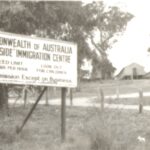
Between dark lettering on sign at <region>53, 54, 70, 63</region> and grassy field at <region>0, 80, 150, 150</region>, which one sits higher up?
dark lettering on sign at <region>53, 54, 70, 63</region>

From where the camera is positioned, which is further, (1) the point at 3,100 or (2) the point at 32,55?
(1) the point at 3,100

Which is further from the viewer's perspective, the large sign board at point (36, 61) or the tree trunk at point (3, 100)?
the tree trunk at point (3, 100)

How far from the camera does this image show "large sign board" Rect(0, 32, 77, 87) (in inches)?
362

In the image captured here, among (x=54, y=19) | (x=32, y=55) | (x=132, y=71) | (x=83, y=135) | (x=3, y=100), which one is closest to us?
(x=83, y=135)

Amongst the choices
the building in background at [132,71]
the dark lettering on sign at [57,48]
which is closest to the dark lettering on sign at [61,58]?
the dark lettering on sign at [57,48]

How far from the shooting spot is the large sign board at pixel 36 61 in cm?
920

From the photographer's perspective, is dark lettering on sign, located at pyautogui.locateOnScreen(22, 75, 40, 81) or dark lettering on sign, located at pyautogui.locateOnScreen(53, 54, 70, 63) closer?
dark lettering on sign, located at pyautogui.locateOnScreen(22, 75, 40, 81)

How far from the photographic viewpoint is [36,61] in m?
9.63

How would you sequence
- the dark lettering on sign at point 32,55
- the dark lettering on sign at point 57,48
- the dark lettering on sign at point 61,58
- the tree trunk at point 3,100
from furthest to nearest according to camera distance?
the tree trunk at point 3,100 → the dark lettering on sign at point 61,58 → the dark lettering on sign at point 57,48 → the dark lettering on sign at point 32,55

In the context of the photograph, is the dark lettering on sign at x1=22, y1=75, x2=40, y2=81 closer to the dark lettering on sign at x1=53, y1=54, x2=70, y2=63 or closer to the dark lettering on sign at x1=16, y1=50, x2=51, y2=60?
the dark lettering on sign at x1=16, y1=50, x2=51, y2=60

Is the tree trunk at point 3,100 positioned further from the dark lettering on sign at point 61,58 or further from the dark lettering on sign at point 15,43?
the dark lettering on sign at point 15,43

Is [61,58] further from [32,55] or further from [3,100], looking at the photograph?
[3,100]

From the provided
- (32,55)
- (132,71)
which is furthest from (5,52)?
(132,71)

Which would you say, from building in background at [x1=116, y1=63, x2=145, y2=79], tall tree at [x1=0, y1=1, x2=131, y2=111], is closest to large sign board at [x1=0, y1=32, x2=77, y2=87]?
tall tree at [x1=0, y1=1, x2=131, y2=111]
